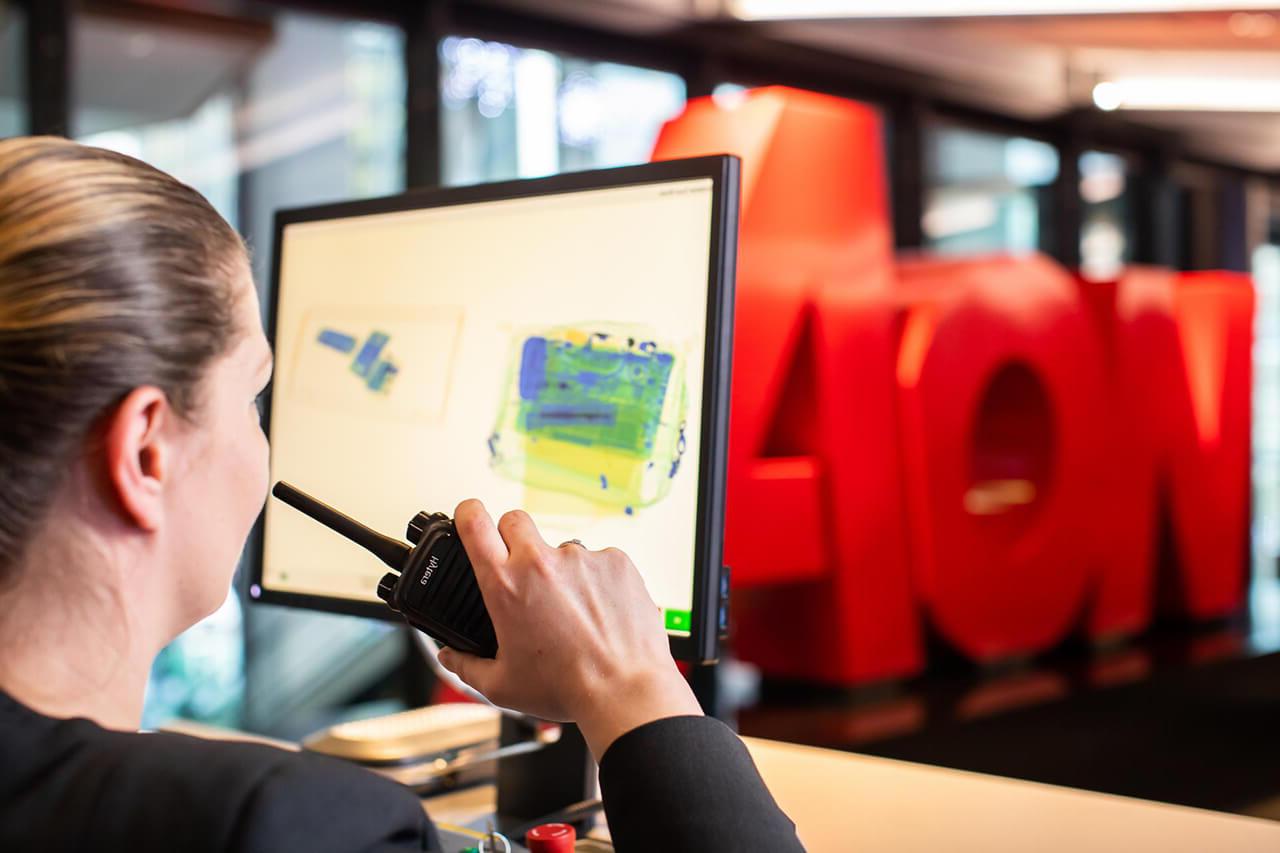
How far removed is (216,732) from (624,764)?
823mm

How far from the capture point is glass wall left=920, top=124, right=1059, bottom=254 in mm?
A: 6316

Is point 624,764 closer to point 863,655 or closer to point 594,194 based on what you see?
point 594,194

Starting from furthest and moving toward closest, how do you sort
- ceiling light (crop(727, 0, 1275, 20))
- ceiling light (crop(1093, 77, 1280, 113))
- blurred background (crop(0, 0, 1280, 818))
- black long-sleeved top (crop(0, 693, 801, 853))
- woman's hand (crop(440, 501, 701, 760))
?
ceiling light (crop(1093, 77, 1280, 113))
ceiling light (crop(727, 0, 1275, 20))
blurred background (crop(0, 0, 1280, 818))
woman's hand (crop(440, 501, 701, 760))
black long-sleeved top (crop(0, 693, 801, 853))

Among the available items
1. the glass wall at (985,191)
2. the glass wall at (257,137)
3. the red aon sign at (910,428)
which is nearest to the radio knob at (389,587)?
the red aon sign at (910,428)

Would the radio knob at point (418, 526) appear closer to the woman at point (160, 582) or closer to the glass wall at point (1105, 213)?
the woman at point (160, 582)

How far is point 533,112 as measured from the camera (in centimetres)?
470

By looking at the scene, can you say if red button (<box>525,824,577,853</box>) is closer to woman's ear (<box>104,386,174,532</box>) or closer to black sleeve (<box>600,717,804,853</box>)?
black sleeve (<box>600,717,804,853</box>)

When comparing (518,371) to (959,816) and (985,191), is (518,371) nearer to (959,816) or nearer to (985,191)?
(959,816)

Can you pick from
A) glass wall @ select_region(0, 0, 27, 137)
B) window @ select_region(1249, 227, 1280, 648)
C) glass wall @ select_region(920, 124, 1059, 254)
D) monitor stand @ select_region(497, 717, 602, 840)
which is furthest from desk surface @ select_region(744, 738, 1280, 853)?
window @ select_region(1249, 227, 1280, 648)

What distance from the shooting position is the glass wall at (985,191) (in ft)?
20.7

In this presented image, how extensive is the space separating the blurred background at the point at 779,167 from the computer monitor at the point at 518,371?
158 centimetres

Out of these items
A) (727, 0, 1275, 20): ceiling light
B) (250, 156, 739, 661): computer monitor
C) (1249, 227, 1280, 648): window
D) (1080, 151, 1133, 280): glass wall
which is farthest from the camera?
(1249, 227, 1280, 648): window

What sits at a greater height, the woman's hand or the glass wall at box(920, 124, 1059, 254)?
the glass wall at box(920, 124, 1059, 254)

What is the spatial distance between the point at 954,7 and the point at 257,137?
2.72m
